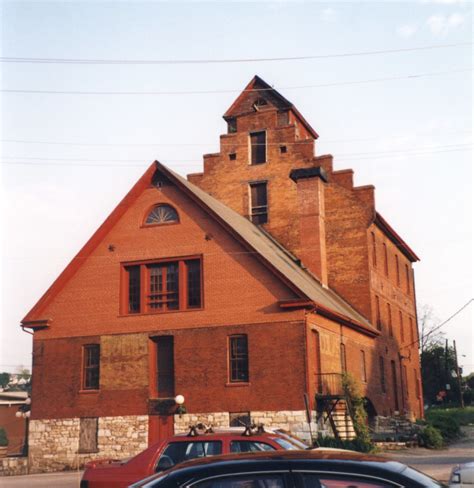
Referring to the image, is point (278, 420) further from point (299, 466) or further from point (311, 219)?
point (299, 466)

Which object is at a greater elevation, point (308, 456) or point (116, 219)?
point (116, 219)

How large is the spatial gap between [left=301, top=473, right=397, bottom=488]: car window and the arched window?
26.2 metres

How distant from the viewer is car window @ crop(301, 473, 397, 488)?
572 cm

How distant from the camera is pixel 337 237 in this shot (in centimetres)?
3950

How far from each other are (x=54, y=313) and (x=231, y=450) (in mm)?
22391

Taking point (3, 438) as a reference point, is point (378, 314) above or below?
above

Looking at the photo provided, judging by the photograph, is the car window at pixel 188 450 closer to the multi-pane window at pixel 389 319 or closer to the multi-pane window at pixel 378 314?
the multi-pane window at pixel 378 314

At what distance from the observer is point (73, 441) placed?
30.8m

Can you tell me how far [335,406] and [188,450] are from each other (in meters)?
18.7

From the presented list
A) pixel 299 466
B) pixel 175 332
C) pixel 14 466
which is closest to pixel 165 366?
pixel 175 332

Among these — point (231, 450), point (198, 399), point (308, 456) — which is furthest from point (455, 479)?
point (198, 399)

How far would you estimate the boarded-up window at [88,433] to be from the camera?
3050 cm

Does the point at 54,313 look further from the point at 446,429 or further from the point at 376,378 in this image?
the point at 446,429

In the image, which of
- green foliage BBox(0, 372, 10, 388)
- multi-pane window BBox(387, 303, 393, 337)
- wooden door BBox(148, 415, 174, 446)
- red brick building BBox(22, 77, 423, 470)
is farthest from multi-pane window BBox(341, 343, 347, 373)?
green foliage BBox(0, 372, 10, 388)
